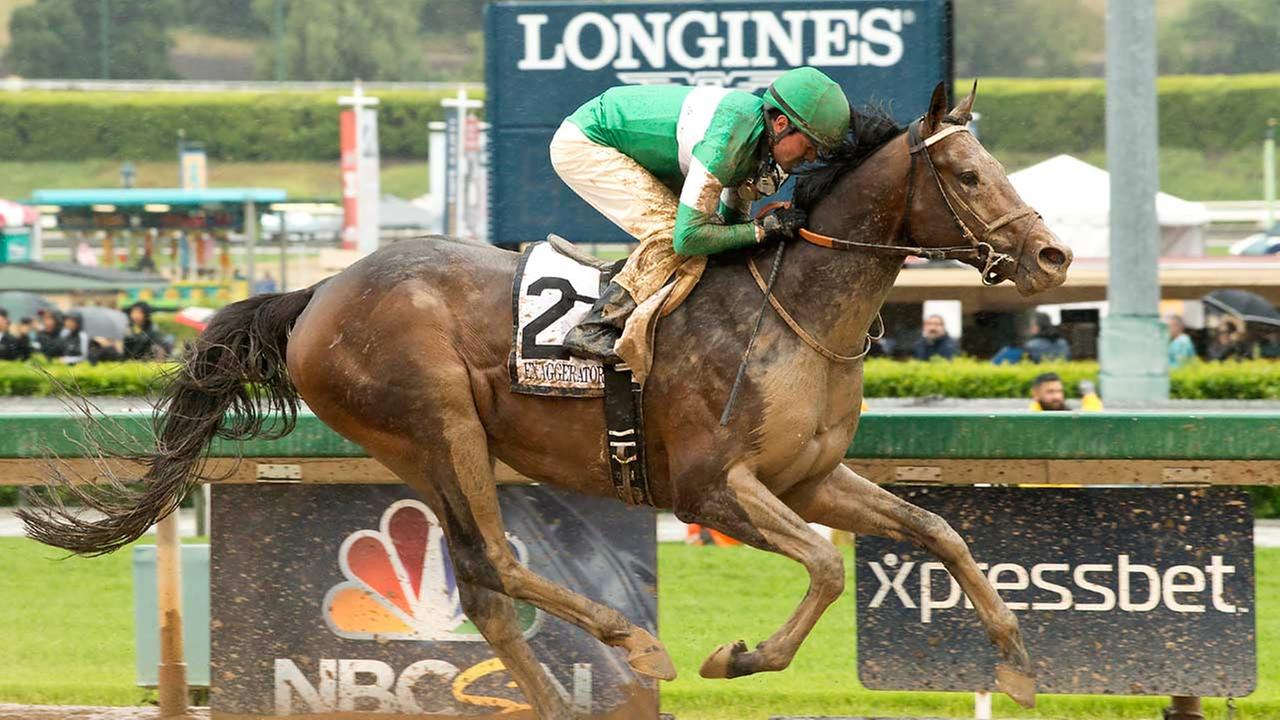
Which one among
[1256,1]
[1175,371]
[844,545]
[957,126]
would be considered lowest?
[844,545]

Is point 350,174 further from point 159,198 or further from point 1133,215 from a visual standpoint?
point 1133,215

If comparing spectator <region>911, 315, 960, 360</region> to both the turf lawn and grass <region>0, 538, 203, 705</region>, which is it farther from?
grass <region>0, 538, 203, 705</region>

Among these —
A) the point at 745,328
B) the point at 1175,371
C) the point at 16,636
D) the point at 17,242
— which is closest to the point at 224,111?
the point at 17,242

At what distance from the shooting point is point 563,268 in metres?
4.74

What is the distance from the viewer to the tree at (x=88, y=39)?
54.2m

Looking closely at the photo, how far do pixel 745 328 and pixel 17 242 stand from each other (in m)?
29.9

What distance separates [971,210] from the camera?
439 centimetres

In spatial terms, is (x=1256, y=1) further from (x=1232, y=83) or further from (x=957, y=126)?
(x=957, y=126)

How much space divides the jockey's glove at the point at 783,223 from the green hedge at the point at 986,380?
9116 mm

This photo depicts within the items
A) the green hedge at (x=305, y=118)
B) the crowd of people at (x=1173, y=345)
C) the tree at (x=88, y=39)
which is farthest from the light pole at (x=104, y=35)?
the crowd of people at (x=1173, y=345)

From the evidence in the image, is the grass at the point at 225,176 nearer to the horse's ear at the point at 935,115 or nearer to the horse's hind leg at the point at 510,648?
the horse's hind leg at the point at 510,648

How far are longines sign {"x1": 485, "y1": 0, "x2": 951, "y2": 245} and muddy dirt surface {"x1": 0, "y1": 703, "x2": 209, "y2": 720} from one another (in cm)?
299

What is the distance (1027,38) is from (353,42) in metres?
21.9

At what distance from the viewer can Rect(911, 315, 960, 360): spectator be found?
1489cm
